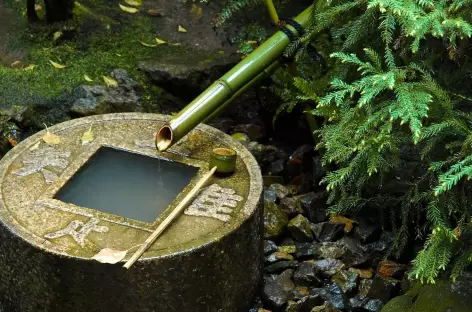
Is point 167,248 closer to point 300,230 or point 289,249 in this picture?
point 289,249

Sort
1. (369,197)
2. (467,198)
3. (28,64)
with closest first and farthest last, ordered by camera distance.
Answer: (467,198)
(369,197)
(28,64)

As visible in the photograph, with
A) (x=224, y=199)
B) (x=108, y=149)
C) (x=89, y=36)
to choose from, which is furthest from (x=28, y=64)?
(x=224, y=199)

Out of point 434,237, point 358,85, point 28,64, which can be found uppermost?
point 358,85

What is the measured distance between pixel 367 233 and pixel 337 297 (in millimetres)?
686

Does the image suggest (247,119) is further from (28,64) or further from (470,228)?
(470,228)

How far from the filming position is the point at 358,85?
4.16 meters

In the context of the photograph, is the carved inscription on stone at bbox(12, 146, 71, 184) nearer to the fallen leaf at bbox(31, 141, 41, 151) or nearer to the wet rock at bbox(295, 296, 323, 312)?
the fallen leaf at bbox(31, 141, 41, 151)

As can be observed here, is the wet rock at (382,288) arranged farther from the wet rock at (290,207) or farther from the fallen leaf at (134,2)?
the fallen leaf at (134,2)

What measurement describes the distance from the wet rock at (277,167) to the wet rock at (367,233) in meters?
0.95

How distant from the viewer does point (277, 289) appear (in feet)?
16.1

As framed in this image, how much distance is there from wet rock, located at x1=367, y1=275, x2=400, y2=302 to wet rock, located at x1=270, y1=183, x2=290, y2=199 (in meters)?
1.13

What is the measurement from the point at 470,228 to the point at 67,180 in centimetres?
249

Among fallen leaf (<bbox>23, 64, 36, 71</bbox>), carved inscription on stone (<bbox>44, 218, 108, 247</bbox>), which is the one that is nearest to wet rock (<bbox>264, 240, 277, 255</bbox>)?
carved inscription on stone (<bbox>44, 218, 108, 247</bbox>)

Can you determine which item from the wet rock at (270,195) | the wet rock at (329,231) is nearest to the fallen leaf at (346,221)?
the wet rock at (329,231)
